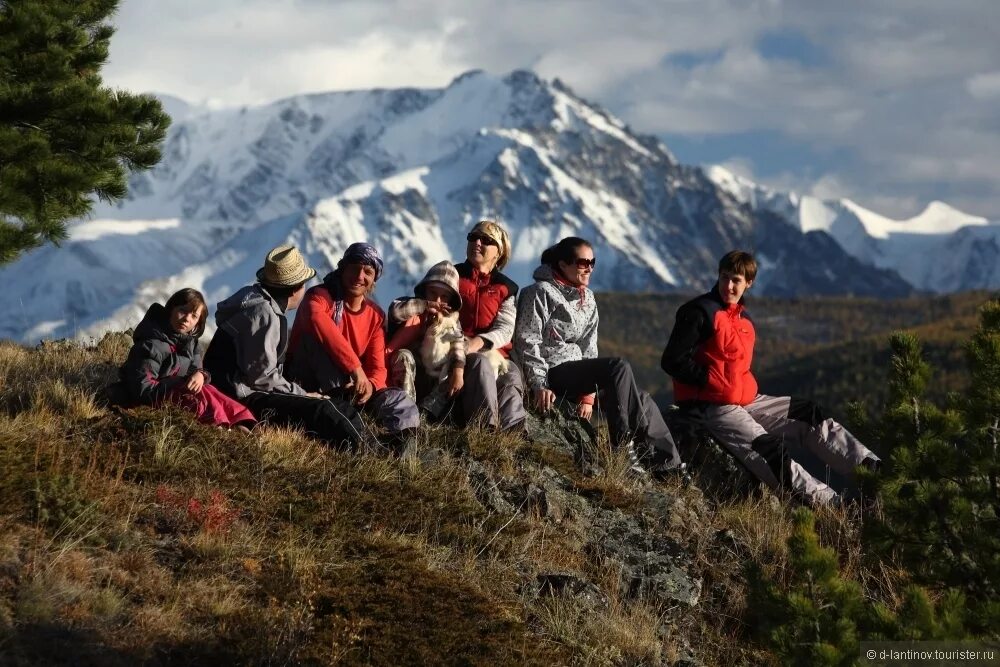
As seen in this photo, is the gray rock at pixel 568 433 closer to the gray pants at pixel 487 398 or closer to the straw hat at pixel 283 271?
the gray pants at pixel 487 398

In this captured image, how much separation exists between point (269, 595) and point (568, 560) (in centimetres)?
213

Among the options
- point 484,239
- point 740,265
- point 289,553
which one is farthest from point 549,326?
point 289,553

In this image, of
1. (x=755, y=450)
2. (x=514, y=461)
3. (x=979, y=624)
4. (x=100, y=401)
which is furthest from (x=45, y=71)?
(x=979, y=624)

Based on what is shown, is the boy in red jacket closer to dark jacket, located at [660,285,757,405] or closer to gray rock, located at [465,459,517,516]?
dark jacket, located at [660,285,757,405]

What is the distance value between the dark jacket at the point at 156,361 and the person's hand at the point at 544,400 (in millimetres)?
2784

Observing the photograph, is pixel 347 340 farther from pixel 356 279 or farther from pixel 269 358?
pixel 269 358

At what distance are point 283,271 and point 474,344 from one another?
1692 millimetres

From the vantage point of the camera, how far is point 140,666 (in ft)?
18.2

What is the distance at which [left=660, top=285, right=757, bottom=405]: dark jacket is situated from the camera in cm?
976

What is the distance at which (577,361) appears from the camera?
9836 millimetres

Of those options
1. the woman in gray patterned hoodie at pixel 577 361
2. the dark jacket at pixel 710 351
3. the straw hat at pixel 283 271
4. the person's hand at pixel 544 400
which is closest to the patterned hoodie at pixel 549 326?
the woman in gray patterned hoodie at pixel 577 361

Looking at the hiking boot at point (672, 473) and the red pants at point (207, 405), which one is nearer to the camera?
the red pants at point (207, 405)

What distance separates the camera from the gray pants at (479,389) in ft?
30.5

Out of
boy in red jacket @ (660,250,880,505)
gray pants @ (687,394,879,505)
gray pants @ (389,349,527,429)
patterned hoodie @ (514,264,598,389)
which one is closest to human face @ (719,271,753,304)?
boy in red jacket @ (660,250,880,505)
